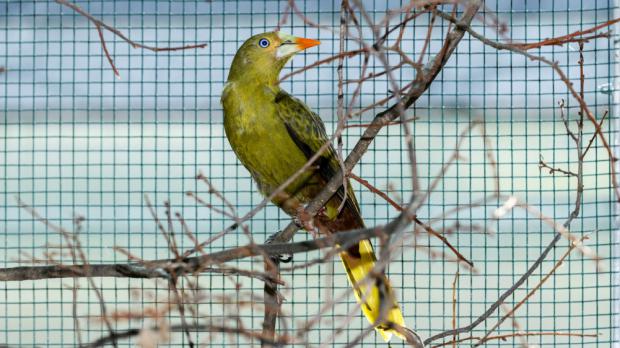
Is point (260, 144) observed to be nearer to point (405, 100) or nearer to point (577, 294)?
point (405, 100)

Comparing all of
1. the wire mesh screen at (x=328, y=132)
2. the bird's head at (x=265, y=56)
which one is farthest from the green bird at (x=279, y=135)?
the wire mesh screen at (x=328, y=132)

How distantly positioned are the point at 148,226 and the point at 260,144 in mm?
1546

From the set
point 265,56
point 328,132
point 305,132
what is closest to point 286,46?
point 265,56

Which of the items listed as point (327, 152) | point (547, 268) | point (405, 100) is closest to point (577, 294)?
point (547, 268)

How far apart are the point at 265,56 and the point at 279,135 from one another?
0.17 metres

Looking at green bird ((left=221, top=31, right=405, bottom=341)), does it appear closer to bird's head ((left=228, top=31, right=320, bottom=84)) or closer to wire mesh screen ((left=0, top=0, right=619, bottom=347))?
bird's head ((left=228, top=31, right=320, bottom=84))

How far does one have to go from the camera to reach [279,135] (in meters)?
1.61

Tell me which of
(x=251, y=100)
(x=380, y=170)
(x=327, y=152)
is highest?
(x=380, y=170)

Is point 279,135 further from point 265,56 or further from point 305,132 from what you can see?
point 265,56

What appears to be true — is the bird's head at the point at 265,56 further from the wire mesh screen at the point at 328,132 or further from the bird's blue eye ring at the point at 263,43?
the wire mesh screen at the point at 328,132

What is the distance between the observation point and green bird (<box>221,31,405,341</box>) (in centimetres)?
160

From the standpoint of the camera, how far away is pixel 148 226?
3049mm

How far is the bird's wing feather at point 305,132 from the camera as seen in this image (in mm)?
1604

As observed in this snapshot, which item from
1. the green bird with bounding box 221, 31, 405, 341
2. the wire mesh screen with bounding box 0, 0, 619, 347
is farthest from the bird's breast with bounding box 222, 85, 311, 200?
the wire mesh screen with bounding box 0, 0, 619, 347
